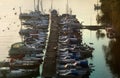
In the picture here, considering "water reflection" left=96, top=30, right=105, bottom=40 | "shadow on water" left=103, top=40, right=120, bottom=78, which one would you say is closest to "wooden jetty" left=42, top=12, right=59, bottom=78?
"water reflection" left=96, top=30, right=105, bottom=40

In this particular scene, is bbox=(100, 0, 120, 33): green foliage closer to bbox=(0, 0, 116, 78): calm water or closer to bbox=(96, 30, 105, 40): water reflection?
bbox=(0, 0, 116, 78): calm water

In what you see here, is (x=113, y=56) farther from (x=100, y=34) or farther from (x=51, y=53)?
(x=100, y=34)

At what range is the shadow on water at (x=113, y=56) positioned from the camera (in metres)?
34.9

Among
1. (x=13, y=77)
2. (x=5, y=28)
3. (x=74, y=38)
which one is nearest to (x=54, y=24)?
(x=5, y=28)

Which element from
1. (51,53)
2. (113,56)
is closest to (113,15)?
(113,56)

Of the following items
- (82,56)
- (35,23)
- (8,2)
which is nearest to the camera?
(82,56)

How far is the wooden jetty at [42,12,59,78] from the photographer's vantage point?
32.5m

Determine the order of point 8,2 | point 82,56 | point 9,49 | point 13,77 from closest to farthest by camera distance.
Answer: point 13,77 < point 82,56 < point 9,49 < point 8,2

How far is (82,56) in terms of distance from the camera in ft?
122

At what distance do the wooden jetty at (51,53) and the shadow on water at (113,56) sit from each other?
455 cm

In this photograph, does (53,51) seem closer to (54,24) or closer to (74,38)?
(74,38)

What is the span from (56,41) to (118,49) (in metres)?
5.72

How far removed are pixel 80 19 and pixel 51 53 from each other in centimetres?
1961

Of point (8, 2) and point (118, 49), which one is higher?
point (8, 2)
